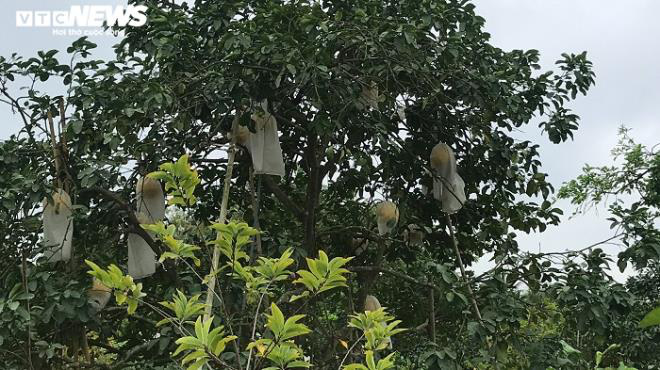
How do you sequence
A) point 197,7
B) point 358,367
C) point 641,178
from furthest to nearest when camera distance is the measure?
point 641,178
point 197,7
point 358,367

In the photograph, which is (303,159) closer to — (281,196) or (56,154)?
(281,196)

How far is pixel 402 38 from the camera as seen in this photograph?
2918 mm

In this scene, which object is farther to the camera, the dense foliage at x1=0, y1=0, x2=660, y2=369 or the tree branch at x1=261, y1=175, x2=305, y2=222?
the tree branch at x1=261, y1=175, x2=305, y2=222

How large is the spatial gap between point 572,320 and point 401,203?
862 millimetres

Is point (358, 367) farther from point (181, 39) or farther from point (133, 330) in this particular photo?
point (133, 330)

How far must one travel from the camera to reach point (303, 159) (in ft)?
12.7

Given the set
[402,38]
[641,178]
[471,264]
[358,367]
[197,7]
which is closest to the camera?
[358,367]

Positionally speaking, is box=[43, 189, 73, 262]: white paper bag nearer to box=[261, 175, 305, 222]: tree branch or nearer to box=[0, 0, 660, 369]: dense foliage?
box=[0, 0, 660, 369]: dense foliage

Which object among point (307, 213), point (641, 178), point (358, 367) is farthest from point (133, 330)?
point (641, 178)

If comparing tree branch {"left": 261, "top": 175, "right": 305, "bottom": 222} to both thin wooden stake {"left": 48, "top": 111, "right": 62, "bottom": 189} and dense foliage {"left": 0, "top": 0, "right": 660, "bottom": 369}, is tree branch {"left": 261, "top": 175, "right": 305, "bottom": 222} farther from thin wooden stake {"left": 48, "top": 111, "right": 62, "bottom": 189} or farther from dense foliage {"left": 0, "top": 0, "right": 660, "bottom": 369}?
thin wooden stake {"left": 48, "top": 111, "right": 62, "bottom": 189}

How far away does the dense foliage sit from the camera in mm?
2904

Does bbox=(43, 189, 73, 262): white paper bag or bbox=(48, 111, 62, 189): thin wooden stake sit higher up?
bbox=(48, 111, 62, 189): thin wooden stake

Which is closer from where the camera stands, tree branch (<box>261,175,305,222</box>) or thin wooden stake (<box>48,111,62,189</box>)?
thin wooden stake (<box>48,111,62,189</box>)

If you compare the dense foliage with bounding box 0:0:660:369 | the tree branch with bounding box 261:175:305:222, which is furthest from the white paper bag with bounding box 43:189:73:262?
the tree branch with bounding box 261:175:305:222
